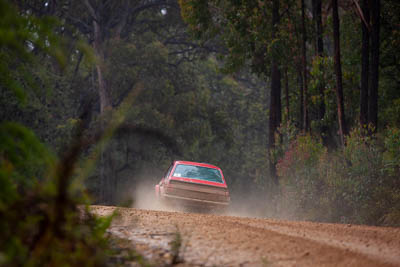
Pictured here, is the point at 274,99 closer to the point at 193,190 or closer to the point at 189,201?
the point at 193,190

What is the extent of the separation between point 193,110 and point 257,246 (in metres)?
30.1

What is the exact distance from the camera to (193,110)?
36406mm

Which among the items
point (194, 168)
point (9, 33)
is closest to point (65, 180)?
point (9, 33)

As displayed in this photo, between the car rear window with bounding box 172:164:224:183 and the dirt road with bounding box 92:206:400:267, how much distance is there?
8.13m

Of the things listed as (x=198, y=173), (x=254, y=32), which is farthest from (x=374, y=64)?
(x=198, y=173)

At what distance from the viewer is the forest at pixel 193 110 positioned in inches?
152

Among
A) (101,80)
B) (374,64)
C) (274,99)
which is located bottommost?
(274,99)

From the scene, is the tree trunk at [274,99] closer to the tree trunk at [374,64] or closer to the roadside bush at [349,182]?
the tree trunk at [374,64]

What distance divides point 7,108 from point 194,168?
12.7 meters

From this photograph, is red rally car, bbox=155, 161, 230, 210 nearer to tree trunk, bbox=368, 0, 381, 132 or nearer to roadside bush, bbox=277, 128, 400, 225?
roadside bush, bbox=277, 128, 400, 225

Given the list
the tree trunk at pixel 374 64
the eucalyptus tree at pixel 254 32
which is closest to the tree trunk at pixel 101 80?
the eucalyptus tree at pixel 254 32

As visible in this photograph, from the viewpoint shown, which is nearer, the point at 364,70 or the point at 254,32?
the point at 364,70

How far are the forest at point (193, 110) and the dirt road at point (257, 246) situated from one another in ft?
3.09

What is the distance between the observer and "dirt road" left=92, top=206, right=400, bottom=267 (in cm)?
564
